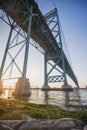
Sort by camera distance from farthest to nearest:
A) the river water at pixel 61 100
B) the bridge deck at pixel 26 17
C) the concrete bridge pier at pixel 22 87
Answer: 1. the bridge deck at pixel 26 17
2. the concrete bridge pier at pixel 22 87
3. the river water at pixel 61 100

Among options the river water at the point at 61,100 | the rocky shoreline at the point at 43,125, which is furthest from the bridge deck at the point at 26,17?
the rocky shoreline at the point at 43,125

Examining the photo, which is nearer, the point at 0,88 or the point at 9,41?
the point at 0,88

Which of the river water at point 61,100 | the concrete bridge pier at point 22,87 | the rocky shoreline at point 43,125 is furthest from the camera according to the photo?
the concrete bridge pier at point 22,87

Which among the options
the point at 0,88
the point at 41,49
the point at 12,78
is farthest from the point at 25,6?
the point at 41,49

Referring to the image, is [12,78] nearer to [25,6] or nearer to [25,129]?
[25,6]

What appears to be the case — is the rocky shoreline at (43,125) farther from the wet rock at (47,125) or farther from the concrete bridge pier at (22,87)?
the concrete bridge pier at (22,87)

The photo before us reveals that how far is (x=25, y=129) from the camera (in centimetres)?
259

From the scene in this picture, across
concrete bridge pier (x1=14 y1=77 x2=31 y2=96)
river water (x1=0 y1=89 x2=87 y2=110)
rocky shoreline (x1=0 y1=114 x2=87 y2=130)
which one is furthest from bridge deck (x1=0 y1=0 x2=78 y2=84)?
rocky shoreline (x1=0 y1=114 x2=87 y2=130)

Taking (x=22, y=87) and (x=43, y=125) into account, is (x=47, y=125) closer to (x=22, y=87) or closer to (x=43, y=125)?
(x=43, y=125)

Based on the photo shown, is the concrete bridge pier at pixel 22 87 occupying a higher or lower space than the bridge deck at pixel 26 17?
lower

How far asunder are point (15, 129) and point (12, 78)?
12.6 meters

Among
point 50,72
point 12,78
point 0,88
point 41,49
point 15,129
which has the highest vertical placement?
point 41,49

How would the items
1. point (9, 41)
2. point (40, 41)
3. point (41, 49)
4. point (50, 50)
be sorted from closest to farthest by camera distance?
point (9, 41) < point (40, 41) < point (41, 49) < point (50, 50)

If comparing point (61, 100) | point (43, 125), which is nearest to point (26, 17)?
point (61, 100)
